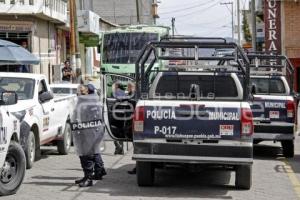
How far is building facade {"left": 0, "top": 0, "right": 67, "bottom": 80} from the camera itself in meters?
29.6

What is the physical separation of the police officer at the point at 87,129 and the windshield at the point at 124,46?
1694 centimetres

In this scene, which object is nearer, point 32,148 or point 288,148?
point 32,148

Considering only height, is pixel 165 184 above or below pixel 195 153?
below

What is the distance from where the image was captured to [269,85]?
49.7ft

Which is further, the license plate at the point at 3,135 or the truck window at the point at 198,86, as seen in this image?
the truck window at the point at 198,86

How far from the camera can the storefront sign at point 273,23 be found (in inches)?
1421

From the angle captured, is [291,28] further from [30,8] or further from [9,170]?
[9,170]

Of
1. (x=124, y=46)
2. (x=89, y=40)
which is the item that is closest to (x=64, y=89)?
(x=124, y=46)

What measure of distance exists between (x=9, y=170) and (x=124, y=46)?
723 inches

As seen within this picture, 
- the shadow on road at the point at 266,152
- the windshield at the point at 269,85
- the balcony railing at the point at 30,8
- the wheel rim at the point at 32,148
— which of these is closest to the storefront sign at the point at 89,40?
the balcony railing at the point at 30,8

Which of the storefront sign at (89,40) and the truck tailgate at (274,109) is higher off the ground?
the storefront sign at (89,40)

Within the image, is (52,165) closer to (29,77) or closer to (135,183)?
(29,77)

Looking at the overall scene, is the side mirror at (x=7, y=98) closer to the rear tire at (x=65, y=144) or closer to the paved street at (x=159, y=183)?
the paved street at (x=159, y=183)

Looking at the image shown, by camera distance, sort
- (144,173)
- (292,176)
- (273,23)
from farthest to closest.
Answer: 1. (273,23)
2. (292,176)
3. (144,173)
